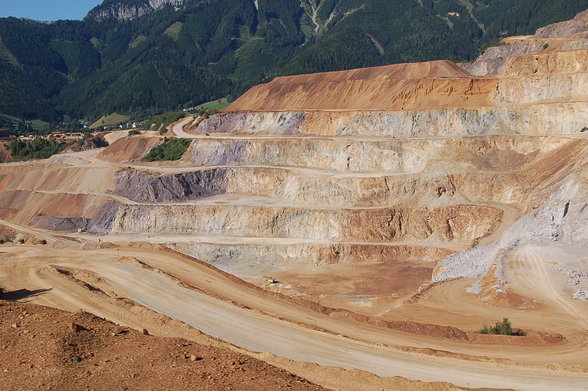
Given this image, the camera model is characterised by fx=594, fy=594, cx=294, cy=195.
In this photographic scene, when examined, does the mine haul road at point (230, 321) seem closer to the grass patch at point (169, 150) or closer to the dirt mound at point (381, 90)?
the grass patch at point (169, 150)

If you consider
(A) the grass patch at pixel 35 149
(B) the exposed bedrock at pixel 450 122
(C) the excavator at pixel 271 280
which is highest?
(A) the grass patch at pixel 35 149

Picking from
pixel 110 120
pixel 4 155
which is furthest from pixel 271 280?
pixel 110 120

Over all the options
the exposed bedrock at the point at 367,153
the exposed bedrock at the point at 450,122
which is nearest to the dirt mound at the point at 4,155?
the exposed bedrock at the point at 367,153

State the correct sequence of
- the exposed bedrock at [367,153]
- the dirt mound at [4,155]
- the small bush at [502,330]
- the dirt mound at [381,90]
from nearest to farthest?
the small bush at [502,330] → the exposed bedrock at [367,153] → the dirt mound at [381,90] → the dirt mound at [4,155]

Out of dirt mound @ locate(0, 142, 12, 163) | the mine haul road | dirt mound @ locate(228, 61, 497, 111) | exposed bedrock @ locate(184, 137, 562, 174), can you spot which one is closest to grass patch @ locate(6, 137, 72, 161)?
dirt mound @ locate(0, 142, 12, 163)

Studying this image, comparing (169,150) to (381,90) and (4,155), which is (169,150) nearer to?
(381,90)

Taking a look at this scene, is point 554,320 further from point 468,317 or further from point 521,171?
point 521,171

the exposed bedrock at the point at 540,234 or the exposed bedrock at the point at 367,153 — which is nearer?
the exposed bedrock at the point at 540,234
